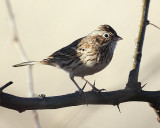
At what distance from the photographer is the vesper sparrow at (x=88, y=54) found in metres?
5.46

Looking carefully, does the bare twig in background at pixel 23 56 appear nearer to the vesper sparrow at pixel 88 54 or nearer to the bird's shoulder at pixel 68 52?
the vesper sparrow at pixel 88 54

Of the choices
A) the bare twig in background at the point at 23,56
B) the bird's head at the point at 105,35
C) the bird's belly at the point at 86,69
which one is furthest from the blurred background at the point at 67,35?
the bare twig in background at the point at 23,56

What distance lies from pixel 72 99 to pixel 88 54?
210 cm

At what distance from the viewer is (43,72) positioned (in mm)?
8680

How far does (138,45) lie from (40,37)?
196 inches

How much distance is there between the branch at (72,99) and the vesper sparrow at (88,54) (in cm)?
158

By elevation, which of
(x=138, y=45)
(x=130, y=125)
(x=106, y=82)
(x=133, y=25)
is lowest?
(x=130, y=125)

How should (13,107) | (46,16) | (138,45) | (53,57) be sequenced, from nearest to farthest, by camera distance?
(13,107)
(138,45)
(53,57)
(46,16)

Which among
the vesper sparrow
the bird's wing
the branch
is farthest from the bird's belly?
the branch

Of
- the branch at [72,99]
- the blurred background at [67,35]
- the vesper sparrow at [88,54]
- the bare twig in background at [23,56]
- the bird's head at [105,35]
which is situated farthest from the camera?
the blurred background at [67,35]

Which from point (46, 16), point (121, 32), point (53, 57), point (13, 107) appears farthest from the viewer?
point (46, 16)

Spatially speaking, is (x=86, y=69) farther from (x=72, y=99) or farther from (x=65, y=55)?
(x=72, y=99)

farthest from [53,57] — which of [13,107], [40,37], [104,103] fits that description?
[40,37]

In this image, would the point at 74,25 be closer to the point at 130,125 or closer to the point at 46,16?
the point at 46,16
